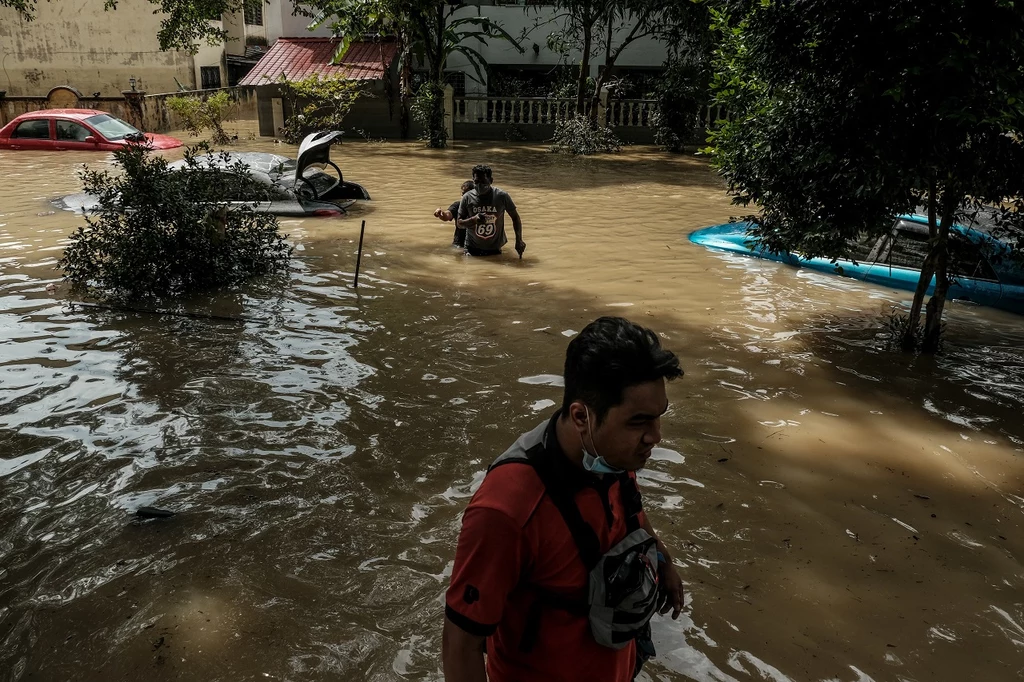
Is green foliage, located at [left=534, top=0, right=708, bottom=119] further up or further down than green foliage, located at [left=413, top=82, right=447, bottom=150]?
further up

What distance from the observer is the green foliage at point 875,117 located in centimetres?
587

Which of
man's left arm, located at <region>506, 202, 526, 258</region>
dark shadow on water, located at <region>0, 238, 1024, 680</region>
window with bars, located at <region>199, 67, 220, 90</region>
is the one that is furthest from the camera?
window with bars, located at <region>199, 67, 220, 90</region>

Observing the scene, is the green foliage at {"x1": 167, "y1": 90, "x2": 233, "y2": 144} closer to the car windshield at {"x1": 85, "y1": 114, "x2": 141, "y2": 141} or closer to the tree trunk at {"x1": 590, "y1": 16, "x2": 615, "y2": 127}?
the car windshield at {"x1": 85, "y1": 114, "x2": 141, "y2": 141}

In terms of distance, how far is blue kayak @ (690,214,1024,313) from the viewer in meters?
8.12

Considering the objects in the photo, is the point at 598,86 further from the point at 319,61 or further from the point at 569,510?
the point at 569,510

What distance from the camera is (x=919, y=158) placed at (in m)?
6.37

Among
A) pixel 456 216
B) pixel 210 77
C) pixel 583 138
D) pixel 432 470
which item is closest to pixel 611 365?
pixel 432 470

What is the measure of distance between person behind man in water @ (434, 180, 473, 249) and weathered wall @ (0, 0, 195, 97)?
21795mm

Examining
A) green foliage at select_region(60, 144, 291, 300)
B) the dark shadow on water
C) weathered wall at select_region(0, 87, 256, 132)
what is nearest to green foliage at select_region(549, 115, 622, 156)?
weathered wall at select_region(0, 87, 256, 132)

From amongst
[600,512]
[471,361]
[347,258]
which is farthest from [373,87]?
[600,512]

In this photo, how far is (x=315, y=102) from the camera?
23906 mm

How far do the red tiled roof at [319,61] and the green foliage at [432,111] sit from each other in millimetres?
2640

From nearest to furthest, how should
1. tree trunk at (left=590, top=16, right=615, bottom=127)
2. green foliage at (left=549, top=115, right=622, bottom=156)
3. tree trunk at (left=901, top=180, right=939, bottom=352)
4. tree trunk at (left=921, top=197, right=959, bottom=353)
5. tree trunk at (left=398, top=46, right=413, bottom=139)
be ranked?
tree trunk at (left=921, top=197, right=959, bottom=353), tree trunk at (left=901, top=180, right=939, bottom=352), green foliage at (left=549, top=115, right=622, bottom=156), tree trunk at (left=590, top=16, right=615, bottom=127), tree trunk at (left=398, top=46, right=413, bottom=139)

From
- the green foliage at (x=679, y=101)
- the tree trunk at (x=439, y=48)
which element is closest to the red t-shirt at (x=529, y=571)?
the green foliage at (x=679, y=101)
